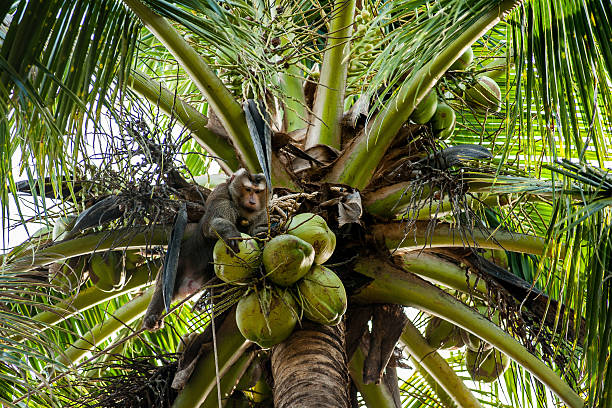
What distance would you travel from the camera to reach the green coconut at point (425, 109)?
8.34 ft

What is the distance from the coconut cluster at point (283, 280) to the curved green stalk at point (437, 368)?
80 centimetres

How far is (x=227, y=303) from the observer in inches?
83.4

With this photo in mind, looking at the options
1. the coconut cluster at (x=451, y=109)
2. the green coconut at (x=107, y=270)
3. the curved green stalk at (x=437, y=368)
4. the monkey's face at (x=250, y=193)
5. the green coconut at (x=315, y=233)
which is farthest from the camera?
the curved green stalk at (x=437, y=368)

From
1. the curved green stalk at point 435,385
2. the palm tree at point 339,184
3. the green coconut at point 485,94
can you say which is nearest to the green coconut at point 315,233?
the palm tree at point 339,184

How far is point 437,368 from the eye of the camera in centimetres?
272

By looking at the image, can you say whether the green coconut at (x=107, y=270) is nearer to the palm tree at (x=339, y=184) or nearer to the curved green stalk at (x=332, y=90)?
the palm tree at (x=339, y=184)

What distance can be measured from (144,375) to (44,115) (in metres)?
1.12

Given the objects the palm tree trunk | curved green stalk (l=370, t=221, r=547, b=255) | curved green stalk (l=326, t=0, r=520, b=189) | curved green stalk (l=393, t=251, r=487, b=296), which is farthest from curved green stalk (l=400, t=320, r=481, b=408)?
curved green stalk (l=326, t=0, r=520, b=189)

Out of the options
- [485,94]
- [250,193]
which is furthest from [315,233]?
[485,94]

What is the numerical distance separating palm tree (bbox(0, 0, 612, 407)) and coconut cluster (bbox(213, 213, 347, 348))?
102mm

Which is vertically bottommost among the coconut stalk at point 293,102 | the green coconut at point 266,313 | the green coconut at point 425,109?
the green coconut at point 266,313

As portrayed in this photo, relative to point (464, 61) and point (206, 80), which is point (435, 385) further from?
point (206, 80)

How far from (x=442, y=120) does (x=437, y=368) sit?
1.01 m

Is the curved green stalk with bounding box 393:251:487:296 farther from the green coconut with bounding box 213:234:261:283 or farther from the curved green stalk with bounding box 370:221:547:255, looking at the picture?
the green coconut with bounding box 213:234:261:283
